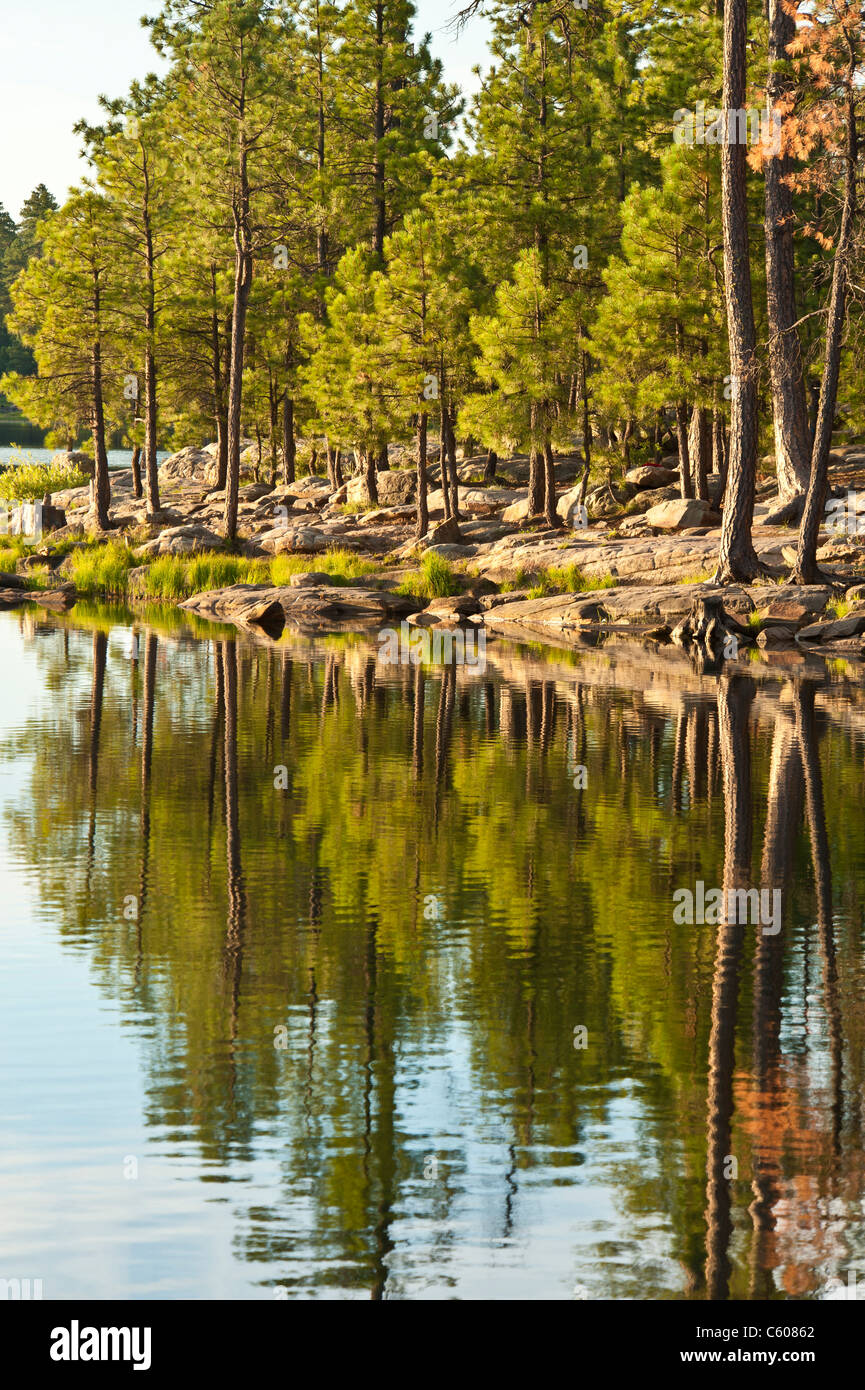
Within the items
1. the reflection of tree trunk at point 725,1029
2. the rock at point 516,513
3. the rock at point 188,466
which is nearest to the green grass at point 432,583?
the rock at point 516,513

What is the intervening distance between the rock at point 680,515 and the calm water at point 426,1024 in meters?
21.6

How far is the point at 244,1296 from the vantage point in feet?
15.6

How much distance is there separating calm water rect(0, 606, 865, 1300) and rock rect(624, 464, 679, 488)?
29589mm

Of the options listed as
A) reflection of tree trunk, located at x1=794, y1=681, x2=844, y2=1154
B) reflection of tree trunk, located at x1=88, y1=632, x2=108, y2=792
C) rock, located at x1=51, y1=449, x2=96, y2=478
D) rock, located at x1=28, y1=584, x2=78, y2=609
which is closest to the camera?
reflection of tree trunk, located at x1=794, y1=681, x2=844, y2=1154

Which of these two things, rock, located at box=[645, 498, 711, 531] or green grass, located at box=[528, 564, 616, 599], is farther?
rock, located at box=[645, 498, 711, 531]

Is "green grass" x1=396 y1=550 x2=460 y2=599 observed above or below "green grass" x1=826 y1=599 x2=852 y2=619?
above

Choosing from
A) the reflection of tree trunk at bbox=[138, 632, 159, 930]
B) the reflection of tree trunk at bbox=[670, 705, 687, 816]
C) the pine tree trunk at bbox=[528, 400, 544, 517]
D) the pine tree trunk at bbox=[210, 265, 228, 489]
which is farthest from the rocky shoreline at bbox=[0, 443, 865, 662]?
the reflection of tree trunk at bbox=[670, 705, 687, 816]

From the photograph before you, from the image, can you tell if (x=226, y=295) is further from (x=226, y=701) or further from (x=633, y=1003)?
(x=633, y=1003)

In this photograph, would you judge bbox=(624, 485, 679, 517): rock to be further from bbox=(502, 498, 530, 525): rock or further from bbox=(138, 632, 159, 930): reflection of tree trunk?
bbox=(138, 632, 159, 930): reflection of tree trunk

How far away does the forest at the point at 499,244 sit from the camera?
2889cm

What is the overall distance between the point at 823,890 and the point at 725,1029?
290 centimetres

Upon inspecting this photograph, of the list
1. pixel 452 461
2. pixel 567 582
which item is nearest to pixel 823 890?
pixel 567 582

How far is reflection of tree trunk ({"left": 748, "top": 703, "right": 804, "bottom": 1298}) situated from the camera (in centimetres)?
515

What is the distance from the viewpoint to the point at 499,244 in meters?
41.1
